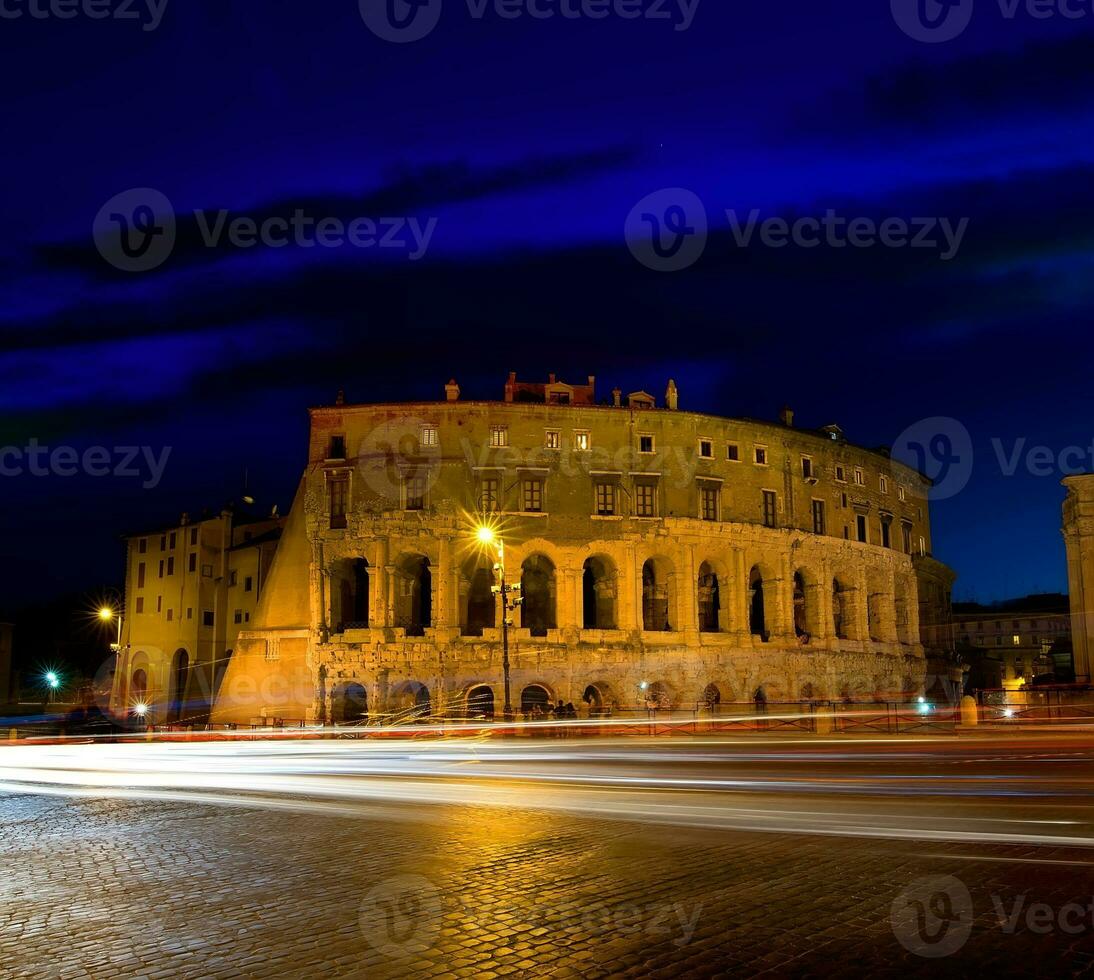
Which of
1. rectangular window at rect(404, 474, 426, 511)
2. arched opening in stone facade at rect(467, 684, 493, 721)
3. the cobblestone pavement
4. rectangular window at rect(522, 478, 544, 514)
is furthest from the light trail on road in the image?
rectangular window at rect(522, 478, 544, 514)

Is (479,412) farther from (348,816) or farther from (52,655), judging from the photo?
(52,655)

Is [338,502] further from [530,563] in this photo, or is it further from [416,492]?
[530,563]

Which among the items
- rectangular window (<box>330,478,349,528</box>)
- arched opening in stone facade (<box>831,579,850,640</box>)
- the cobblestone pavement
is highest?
rectangular window (<box>330,478,349,528</box>)

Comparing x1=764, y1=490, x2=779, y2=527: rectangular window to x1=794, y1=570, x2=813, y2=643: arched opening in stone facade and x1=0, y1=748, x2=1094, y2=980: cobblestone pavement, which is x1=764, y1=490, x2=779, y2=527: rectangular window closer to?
x1=794, y1=570, x2=813, y2=643: arched opening in stone facade

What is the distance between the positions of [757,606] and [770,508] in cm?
720

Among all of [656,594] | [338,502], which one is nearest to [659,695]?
[656,594]

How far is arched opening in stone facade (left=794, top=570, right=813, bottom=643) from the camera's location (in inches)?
1924

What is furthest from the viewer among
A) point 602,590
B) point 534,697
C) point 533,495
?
point 602,590

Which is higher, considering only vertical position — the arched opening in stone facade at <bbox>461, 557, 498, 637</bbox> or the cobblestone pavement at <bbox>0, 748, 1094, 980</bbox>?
the arched opening in stone facade at <bbox>461, 557, 498, 637</bbox>

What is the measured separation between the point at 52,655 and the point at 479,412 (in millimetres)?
51866

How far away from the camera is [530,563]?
44.7 m

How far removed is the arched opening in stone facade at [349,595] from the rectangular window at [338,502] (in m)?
1.88

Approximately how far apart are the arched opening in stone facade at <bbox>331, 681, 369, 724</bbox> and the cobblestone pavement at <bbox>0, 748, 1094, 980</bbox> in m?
32.1

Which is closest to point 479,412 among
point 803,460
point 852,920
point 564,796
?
point 803,460
